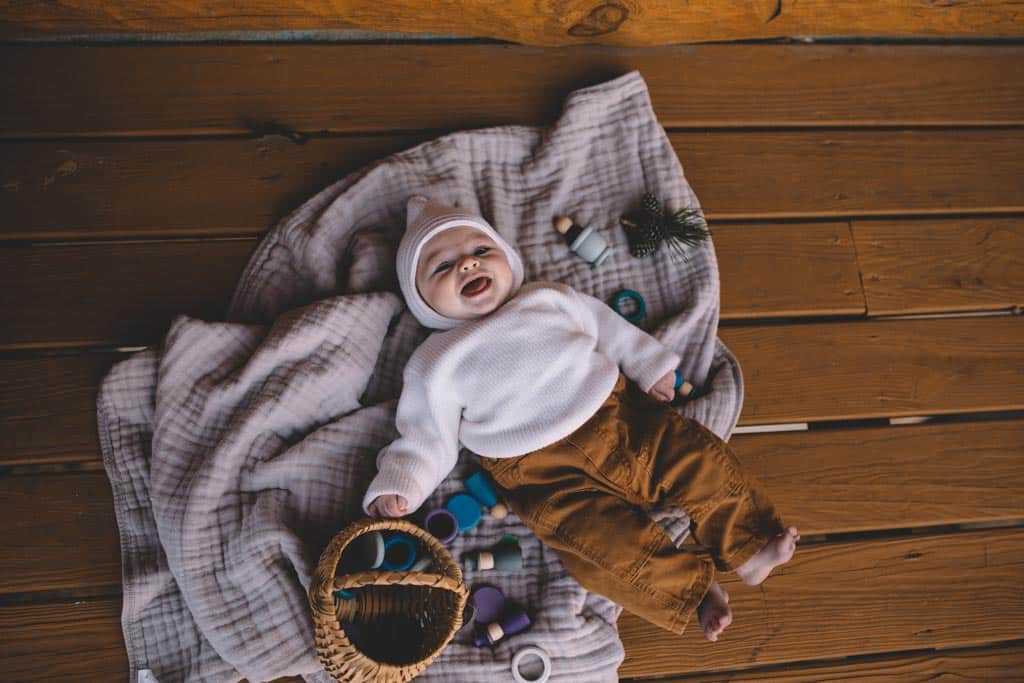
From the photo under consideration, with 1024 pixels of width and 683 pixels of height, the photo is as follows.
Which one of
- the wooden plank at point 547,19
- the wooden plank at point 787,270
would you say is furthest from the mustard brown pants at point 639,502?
the wooden plank at point 547,19

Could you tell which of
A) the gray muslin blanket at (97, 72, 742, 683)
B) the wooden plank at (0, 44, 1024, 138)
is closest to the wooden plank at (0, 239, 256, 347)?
the gray muslin blanket at (97, 72, 742, 683)

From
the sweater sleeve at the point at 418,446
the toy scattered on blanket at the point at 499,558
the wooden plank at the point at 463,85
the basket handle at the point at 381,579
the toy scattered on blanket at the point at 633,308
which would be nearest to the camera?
the basket handle at the point at 381,579

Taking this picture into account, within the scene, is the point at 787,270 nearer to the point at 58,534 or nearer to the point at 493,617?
the point at 493,617

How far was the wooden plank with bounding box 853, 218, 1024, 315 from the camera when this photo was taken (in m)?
1.56

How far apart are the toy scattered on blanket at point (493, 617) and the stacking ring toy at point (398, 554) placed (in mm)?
143

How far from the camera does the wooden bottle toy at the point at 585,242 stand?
1.42 meters

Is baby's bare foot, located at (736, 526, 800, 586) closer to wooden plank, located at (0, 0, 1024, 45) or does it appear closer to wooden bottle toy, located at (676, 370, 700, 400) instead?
wooden bottle toy, located at (676, 370, 700, 400)

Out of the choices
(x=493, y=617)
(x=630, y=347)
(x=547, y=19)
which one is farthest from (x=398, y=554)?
(x=547, y=19)

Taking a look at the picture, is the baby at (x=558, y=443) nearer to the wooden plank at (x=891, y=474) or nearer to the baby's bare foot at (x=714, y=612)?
the baby's bare foot at (x=714, y=612)

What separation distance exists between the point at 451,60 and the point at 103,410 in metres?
0.99

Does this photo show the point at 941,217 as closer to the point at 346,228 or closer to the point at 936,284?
the point at 936,284

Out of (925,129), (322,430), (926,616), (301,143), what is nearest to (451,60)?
(301,143)

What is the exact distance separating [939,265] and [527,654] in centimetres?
118

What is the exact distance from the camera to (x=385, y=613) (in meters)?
1.19
